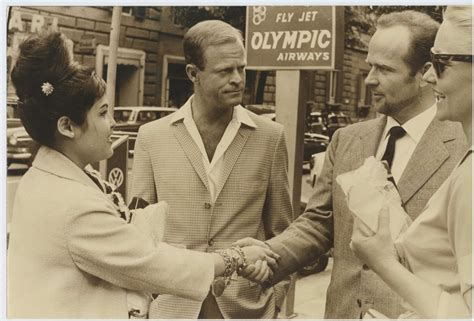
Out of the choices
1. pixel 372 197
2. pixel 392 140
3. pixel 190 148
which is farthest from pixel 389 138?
pixel 190 148

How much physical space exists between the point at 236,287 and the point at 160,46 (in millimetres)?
2038

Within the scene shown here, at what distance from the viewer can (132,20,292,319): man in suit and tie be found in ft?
6.12

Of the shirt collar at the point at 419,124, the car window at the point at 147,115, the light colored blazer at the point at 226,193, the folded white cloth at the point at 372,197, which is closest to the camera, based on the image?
the folded white cloth at the point at 372,197

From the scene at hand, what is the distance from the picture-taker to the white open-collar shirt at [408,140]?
153cm

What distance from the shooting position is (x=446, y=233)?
A: 3.43 feet

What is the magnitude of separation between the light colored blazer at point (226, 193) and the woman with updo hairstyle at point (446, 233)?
0.78 m

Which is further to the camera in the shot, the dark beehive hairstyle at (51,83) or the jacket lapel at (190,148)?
the jacket lapel at (190,148)

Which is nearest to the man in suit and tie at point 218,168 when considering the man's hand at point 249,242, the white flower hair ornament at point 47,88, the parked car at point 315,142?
the man's hand at point 249,242

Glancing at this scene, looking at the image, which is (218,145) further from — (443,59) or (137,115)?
(137,115)

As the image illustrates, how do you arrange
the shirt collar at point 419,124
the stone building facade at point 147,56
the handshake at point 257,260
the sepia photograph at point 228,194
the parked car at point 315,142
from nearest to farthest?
1. the sepia photograph at point 228,194
2. the shirt collar at point 419,124
3. the handshake at point 257,260
4. the stone building facade at point 147,56
5. the parked car at point 315,142

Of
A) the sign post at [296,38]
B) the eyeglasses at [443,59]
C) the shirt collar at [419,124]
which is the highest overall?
the sign post at [296,38]

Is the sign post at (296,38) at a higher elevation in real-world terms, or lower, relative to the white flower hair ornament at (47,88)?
higher

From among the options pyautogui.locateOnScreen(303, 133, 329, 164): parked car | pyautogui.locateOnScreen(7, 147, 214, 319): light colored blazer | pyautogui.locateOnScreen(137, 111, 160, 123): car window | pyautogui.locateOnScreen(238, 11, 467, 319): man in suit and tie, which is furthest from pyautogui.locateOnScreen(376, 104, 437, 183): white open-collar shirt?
pyautogui.locateOnScreen(303, 133, 329, 164): parked car

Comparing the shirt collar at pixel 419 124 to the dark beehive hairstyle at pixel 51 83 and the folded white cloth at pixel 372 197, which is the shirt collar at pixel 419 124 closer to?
the folded white cloth at pixel 372 197
